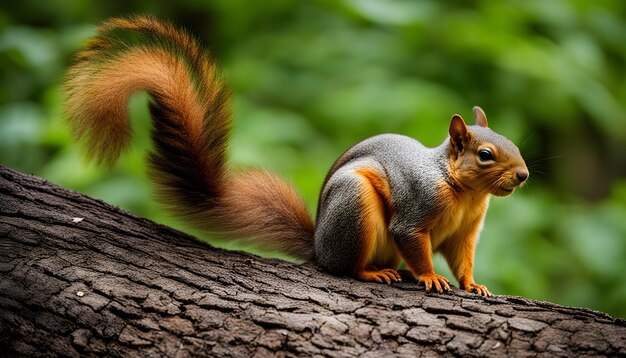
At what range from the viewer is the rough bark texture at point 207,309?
1.59 m

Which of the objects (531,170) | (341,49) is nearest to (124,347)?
(531,170)

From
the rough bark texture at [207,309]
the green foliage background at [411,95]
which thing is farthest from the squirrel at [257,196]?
the green foliage background at [411,95]

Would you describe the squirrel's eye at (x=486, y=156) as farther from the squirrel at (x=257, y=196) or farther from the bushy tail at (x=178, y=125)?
the bushy tail at (x=178, y=125)

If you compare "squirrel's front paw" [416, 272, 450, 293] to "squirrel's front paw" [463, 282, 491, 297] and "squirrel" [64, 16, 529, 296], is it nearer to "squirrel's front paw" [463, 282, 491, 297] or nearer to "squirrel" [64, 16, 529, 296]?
"squirrel" [64, 16, 529, 296]

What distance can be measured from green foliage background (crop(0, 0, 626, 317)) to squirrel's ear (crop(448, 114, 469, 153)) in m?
0.84

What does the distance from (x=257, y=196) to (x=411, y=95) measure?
→ 4.31 feet

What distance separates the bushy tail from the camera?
2014mm

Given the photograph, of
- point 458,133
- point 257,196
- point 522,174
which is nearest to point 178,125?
point 257,196

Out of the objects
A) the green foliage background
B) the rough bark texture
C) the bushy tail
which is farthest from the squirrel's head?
the green foliage background

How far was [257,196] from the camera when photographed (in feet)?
7.49

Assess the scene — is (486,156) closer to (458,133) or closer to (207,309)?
(458,133)

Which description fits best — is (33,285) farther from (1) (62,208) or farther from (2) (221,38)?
(2) (221,38)

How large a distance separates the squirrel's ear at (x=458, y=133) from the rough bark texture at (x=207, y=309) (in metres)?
0.46

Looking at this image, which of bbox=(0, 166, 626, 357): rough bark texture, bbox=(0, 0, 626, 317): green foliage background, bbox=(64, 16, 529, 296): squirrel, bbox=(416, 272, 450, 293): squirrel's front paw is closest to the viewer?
bbox=(0, 166, 626, 357): rough bark texture
